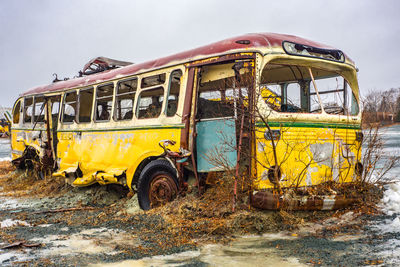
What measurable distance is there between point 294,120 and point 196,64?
1768mm

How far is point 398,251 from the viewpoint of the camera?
4.02 meters

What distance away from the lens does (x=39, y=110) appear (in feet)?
34.0

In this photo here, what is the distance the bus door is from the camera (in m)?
5.26

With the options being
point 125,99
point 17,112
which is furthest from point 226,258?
point 17,112

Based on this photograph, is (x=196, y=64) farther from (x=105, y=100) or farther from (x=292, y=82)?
(x=105, y=100)

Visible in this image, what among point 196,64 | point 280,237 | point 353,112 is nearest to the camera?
point 280,237

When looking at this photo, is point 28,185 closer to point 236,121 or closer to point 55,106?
point 55,106

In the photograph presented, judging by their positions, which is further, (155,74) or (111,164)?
(111,164)

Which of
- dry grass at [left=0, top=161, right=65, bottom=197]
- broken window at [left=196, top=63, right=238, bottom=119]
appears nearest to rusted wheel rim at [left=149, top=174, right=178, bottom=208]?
broken window at [left=196, top=63, right=238, bottom=119]

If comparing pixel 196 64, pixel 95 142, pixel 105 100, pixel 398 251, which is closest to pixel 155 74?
pixel 196 64

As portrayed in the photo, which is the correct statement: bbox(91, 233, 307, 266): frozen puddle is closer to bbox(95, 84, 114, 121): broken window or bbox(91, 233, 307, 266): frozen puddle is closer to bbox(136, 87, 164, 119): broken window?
bbox(136, 87, 164, 119): broken window

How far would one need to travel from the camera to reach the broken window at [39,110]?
10116 mm

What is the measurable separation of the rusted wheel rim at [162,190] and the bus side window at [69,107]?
360 cm

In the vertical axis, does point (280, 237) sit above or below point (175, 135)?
below
